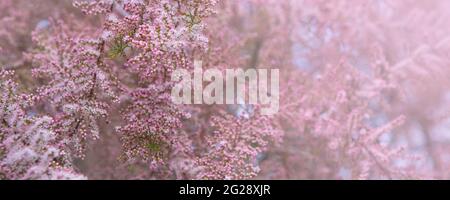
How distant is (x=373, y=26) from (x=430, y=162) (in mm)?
3051

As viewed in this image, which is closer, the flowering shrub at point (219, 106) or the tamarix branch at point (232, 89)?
the flowering shrub at point (219, 106)

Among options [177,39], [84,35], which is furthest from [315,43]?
[177,39]

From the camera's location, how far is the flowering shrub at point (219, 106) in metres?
5.03

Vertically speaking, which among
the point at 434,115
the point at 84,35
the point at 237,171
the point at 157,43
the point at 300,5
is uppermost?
the point at 300,5

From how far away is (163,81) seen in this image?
18.4ft

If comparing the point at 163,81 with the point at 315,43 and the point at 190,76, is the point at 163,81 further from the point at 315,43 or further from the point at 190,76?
the point at 315,43

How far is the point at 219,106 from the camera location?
6.98 metres

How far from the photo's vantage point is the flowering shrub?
5027 mm

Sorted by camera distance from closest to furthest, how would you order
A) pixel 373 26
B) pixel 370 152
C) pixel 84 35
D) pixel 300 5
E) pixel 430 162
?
pixel 84 35, pixel 370 152, pixel 300 5, pixel 373 26, pixel 430 162

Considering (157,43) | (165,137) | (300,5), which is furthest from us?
(300,5)

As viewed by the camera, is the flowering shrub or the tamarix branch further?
the tamarix branch

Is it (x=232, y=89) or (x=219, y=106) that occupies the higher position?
(x=232, y=89)

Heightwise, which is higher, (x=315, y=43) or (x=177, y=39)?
(x=315, y=43)

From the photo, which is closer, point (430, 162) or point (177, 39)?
point (177, 39)
